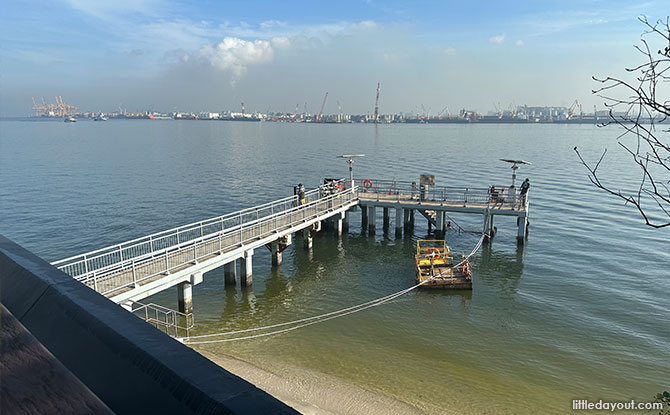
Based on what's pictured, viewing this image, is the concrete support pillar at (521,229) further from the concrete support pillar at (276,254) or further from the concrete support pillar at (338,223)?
the concrete support pillar at (276,254)

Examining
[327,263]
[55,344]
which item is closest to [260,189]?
[327,263]

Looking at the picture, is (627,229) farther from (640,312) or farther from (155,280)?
(155,280)

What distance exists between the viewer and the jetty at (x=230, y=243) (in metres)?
16.7

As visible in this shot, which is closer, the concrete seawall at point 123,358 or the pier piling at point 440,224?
the concrete seawall at point 123,358

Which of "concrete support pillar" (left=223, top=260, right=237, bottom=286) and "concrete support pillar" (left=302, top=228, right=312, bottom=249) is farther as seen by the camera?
"concrete support pillar" (left=302, top=228, right=312, bottom=249)

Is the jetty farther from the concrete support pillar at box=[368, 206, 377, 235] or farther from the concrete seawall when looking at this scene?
the concrete seawall

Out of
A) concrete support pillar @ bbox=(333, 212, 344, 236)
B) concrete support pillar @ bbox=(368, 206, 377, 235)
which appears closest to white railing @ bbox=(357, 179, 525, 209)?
concrete support pillar @ bbox=(368, 206, 377, 235)

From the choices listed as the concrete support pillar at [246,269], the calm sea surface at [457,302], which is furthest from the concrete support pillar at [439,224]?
the concrete support pillar at [246,269]

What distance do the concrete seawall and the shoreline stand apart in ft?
35.0

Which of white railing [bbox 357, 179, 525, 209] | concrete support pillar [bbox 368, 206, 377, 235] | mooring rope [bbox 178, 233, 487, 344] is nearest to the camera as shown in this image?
mooring rope [bbox 178, 233, 487, 344]

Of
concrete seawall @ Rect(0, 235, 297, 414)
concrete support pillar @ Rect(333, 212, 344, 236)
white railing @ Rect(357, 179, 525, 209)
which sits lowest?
concrete support pillar @ Rect(333, 212, 344, 236)

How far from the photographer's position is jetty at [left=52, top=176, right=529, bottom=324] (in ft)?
54.7

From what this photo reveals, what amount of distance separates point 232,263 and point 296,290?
11.8ft

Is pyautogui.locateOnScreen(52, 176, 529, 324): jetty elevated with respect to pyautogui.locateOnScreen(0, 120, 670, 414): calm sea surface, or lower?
elevated
